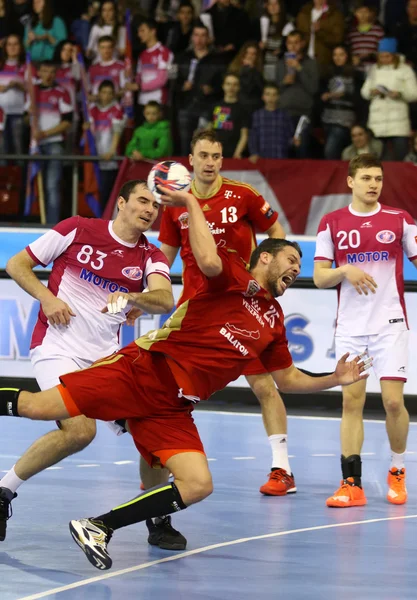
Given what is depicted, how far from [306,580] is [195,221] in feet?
6.09

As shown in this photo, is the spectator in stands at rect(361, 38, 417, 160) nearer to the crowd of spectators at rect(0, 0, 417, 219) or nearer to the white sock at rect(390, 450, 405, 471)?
the crowd of spectators at rect(0, 0, 417, 219)

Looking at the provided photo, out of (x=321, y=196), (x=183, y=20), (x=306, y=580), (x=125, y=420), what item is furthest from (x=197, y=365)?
(x=183, y=20)

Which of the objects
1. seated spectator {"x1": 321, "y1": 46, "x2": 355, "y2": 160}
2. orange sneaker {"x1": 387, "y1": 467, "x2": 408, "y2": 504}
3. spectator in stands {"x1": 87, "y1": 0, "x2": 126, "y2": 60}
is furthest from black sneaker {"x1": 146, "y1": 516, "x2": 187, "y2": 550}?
spectator in stands {"x1": 87, "y1": 0, "x2": 126, "y2": 60}

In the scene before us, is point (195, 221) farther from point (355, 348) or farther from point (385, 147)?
point (385, 147)

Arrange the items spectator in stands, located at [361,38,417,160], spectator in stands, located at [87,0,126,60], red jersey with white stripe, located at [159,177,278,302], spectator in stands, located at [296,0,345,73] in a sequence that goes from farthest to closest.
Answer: spectator in stands, located at [87,0,126,60], spectator in stands, located at [296,0,345,73], spectator in stands, located at [361,38,417,160], red jersey with white stripe, located at [159,177,278,302]

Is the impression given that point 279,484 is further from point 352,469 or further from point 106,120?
point 106,120

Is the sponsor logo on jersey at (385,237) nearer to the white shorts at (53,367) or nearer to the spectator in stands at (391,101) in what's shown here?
the white shorts at (53,367)

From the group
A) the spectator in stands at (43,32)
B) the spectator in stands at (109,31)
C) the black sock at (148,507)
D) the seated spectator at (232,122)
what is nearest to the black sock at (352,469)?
the black sock at (148,507)

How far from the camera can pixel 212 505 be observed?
A: 744cm

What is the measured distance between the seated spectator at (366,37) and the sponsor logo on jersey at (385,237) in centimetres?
708

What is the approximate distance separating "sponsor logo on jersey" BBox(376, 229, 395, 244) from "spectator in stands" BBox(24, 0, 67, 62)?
28.6 ft

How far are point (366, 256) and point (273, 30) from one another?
308 inches

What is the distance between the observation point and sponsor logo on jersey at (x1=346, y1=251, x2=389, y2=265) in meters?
7.82

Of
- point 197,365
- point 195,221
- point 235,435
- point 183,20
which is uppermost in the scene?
point 183,20
